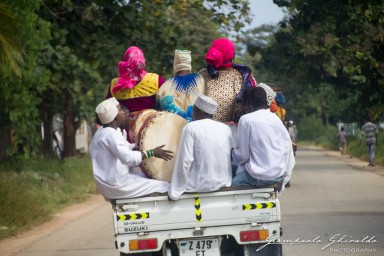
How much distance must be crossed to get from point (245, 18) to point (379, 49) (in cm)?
733

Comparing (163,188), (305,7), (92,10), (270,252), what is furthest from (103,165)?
(305,7)

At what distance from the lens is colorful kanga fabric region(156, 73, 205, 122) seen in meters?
10.1

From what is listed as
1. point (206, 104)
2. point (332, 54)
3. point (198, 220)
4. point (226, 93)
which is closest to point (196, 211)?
point (198, 220)

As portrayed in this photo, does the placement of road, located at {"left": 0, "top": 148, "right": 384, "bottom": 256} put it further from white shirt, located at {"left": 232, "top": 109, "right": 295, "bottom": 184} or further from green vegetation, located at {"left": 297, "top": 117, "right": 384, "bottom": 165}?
green vegetation, located at {"left": 297, "top": 117, "right": 384, "bottom": 165}

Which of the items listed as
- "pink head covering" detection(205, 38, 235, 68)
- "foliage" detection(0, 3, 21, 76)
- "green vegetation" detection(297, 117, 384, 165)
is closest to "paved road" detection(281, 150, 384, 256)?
"pink head covering" detection(205, 38, 235, 68)

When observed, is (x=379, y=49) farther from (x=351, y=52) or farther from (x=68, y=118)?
(x=68, y=118)

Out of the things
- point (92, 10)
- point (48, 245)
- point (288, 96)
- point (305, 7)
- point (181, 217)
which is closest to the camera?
point (181, 217)

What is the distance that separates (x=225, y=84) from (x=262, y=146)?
4.46 ft

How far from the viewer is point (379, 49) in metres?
17.3

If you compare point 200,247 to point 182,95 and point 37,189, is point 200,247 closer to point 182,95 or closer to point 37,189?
point 182,95

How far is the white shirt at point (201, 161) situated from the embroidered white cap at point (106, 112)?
28.8 inches

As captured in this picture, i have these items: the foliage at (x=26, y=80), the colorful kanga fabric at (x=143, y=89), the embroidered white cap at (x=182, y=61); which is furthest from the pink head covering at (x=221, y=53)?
the foliage at (x=26, y=80)

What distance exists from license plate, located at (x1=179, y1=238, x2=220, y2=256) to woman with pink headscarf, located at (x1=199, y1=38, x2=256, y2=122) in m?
1.68

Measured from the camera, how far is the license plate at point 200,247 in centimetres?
902
